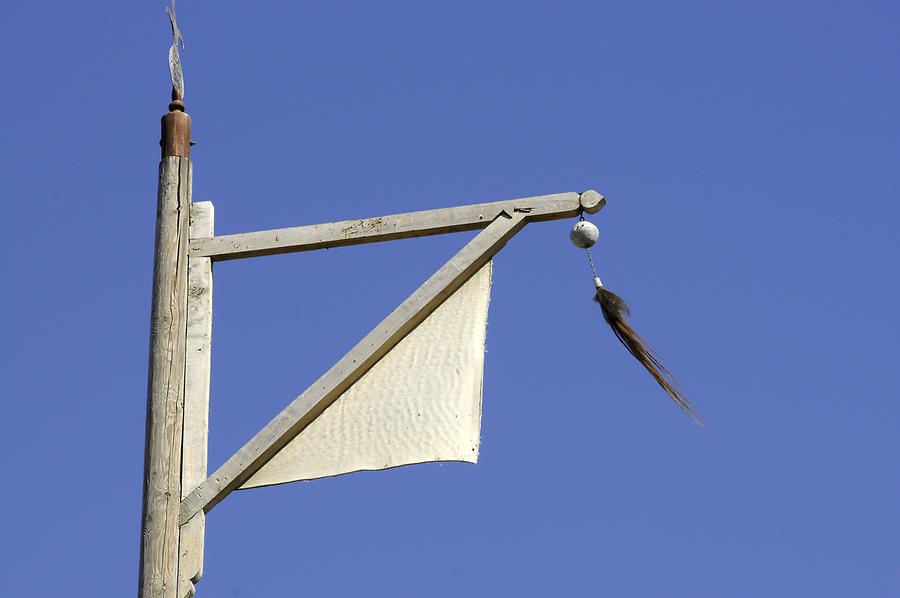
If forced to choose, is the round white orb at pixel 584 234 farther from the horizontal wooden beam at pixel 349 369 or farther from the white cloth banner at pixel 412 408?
the white cloth banner at pixel 412 408

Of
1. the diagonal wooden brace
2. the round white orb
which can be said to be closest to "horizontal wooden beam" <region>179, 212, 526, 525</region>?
the diagonal wooden brace

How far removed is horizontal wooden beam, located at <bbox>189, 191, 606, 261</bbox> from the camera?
20.5 ft

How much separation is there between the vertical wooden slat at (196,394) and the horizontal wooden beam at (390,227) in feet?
0.26

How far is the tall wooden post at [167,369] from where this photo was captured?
619 cm

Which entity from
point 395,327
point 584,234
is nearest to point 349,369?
point 395,327

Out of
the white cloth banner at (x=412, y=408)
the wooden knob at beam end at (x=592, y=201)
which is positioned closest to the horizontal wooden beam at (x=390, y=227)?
the wooden knob at beam end at (x=592, y=201)

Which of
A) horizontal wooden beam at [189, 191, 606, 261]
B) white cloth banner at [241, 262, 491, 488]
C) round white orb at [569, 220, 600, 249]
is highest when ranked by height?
horizontal wooden beam at [189, 191, 606, 261]

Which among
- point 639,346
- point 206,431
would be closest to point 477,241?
point 639,346

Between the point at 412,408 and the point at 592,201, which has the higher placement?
the point at 592,201

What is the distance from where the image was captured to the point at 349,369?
622 cm

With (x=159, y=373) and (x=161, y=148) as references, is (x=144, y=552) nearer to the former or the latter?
(x=159, y=373)

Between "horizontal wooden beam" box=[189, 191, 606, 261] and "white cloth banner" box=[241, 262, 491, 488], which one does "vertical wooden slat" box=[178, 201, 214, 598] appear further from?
"white cloth banner" box=[241, 262, 491, 488]

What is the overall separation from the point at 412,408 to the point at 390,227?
606mm

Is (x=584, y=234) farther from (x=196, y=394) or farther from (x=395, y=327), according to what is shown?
(x=196, y=394)
